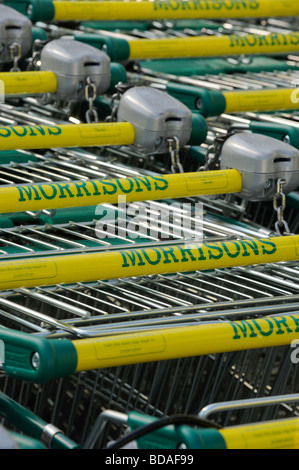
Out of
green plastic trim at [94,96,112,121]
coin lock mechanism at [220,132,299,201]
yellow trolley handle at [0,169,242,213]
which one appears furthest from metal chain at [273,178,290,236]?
green plastic trim at [94,96,112,121]

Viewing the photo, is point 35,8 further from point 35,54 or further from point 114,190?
point 114,190

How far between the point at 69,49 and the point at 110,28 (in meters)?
1.54

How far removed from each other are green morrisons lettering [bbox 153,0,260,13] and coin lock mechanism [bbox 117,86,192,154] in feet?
4.83

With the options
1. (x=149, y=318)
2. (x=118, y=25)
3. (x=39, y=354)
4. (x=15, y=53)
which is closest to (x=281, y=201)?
(x=149, y=318)

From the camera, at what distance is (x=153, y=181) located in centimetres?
411

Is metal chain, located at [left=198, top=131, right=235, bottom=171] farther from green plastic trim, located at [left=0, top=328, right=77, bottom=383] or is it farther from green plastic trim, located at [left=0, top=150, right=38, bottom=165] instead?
green plastic trim, located at [left=0, top=328, right=77, bottom=383]

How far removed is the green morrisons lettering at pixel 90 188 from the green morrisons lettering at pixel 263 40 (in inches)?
73.8

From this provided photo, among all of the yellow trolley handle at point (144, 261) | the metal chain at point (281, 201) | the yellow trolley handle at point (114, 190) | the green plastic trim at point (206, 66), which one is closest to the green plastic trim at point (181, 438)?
the yellow trolley handle at point (144, 261)

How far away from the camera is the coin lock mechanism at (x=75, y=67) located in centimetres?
491

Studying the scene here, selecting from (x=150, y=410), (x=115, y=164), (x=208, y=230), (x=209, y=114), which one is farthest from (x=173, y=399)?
(x=209, y=114)

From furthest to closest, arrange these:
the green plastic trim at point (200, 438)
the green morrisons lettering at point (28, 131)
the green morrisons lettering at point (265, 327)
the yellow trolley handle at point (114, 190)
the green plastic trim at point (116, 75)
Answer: the green plastic trim at point (116, 75) < the green morrisons lettering at point (28, 131) < the yellow trolley handle at point (114, 190) < the green morrisons lettering at point (265, 327) < the green plastic trim at point (200, 438)

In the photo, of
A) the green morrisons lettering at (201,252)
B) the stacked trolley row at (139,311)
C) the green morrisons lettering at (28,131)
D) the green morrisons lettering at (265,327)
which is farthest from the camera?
the green morrisons lettering at (28,131)

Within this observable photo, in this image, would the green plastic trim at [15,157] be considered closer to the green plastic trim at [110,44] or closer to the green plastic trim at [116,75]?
the green plastic trim at [116,75]
